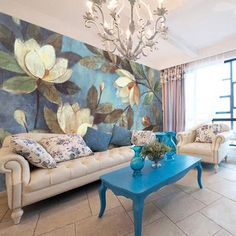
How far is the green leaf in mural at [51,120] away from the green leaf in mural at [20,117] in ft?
1.04

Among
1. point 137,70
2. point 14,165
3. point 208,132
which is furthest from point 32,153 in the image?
point 208,132

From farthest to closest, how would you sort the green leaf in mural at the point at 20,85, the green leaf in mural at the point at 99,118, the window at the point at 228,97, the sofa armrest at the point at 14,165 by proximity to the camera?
the window at the point at 228,97
the green leaf in mural at the point at 99,118
the green leaf in mural at the point at 20,85
the sofa armrest at the point at 14,165

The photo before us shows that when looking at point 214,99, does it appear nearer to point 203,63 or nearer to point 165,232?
point 203,63

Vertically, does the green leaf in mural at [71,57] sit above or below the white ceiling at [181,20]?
below

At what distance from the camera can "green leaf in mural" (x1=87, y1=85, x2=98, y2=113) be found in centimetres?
318

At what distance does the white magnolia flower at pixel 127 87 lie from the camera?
12.2ft

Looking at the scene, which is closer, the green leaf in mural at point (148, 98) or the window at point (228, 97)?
the window at point (228, 97)

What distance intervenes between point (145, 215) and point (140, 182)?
1.47 feet

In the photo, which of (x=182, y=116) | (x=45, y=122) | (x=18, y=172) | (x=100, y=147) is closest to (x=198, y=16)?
(x=182, y=116)

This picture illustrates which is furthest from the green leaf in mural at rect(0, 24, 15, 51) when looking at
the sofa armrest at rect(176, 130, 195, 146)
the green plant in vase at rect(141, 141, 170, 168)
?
the sofa armrest at rect(176, 130, 195, 146)

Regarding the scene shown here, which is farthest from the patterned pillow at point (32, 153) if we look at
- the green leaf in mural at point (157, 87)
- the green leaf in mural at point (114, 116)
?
the green leaf in mural at point (157, 87)

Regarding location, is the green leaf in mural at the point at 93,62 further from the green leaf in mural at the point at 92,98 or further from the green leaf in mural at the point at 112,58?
the green leaf in mural at the point at 92,98

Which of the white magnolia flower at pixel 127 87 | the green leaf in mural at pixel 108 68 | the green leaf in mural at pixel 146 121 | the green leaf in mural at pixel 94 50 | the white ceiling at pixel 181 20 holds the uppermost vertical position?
the white ceiling at pixel 181 20

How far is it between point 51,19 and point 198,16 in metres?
2.66
